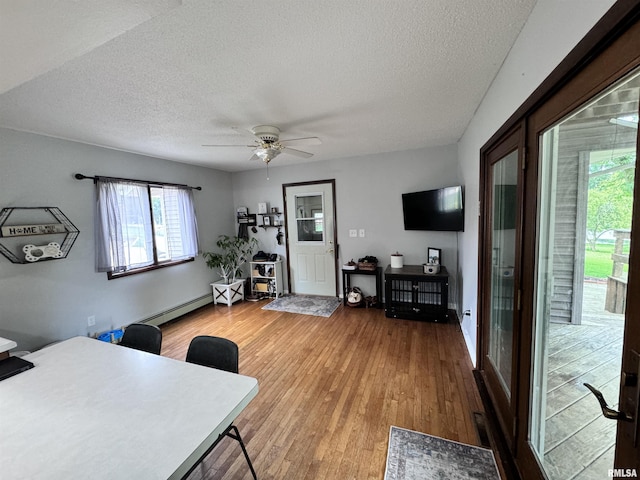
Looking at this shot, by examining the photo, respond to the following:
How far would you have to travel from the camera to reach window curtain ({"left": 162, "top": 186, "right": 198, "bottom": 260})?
12.7 ft

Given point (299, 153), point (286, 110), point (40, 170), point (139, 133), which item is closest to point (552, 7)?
point (286, 110)

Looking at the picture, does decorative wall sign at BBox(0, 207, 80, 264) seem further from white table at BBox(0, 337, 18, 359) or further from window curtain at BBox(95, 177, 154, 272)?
white table at BBox(0, 337, 18, 359)

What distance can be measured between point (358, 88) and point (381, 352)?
2.55 m

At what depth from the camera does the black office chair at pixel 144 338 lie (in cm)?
177

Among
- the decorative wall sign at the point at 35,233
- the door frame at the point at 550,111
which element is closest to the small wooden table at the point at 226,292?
the decorative wall sign at the point at 35,233

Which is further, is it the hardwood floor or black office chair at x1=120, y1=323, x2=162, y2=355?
black office chair at x1=120, y1=323, x2=162, y2=355

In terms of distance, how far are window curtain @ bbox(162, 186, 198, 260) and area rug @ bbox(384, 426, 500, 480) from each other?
146 inches

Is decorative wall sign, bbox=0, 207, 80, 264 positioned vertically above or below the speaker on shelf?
above

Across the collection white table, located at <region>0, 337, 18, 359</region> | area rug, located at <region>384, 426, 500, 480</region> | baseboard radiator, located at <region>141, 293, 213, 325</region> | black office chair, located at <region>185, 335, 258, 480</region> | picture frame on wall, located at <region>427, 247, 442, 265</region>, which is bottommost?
area rug, located at <region>384, 426, 500, 480</region>

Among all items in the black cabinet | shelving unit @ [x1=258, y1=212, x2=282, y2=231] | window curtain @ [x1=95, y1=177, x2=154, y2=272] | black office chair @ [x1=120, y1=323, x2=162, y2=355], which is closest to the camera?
black office chair @ [x1=120, y1=323, x2=162, y2=355]

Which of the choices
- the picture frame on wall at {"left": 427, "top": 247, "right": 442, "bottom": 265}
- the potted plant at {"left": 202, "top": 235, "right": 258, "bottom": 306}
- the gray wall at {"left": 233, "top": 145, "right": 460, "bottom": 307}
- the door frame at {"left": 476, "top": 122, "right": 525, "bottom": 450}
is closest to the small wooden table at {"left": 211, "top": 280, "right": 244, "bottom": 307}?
the potted plant at {"left": 202, "top": 235, "right": 258, "bottom": 306}

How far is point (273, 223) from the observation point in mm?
4883

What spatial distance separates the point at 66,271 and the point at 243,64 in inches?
117

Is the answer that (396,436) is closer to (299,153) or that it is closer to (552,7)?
(552,7)
